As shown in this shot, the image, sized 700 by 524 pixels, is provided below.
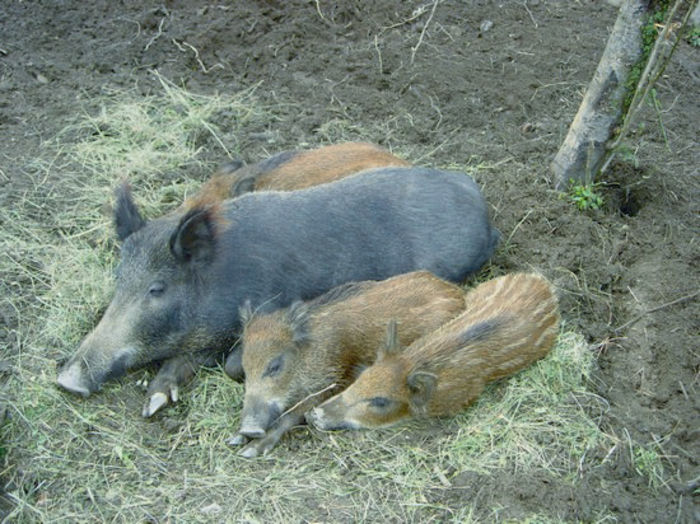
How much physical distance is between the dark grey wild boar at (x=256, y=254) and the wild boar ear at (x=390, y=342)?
784 mm

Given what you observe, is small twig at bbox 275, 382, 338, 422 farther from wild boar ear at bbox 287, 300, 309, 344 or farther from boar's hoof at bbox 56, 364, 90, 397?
boar's hoof at bbox 56, 364, 90, 397

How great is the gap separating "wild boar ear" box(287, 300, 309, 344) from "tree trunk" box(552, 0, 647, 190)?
2.59 m

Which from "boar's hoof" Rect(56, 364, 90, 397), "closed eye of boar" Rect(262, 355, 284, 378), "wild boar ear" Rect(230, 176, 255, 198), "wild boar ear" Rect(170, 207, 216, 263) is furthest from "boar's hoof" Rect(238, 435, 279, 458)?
"wild boar ear" Rect(230, 176, 255, 198)

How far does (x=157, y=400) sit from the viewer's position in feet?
16.5

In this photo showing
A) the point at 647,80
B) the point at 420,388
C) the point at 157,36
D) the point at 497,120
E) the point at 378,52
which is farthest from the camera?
the point at 157,36

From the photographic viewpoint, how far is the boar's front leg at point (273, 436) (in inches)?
186

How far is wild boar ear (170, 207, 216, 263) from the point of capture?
5.01 metres

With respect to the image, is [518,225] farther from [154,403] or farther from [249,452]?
[154,403]

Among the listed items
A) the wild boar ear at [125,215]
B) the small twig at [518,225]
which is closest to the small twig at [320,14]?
the small twig at [518,225]

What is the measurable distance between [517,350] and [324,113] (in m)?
3.42

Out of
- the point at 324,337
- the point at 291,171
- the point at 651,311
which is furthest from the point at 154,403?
the point at 651,311

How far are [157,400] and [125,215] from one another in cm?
125

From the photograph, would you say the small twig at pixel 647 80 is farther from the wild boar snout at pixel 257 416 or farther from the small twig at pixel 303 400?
the wild boar snout at pixel 257 416

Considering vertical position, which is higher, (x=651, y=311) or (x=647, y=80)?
(x=647, y=80)
